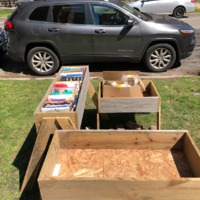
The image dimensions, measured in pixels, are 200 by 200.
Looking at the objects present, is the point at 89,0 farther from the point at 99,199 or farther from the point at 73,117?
the point at 99,199

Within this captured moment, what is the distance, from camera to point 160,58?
6.42m

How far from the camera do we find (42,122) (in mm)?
2656

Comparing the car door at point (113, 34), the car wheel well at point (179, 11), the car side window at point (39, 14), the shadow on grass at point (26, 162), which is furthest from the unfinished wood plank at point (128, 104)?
the car wheel well at point (179, 11)

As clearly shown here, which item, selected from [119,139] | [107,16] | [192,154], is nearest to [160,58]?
[107,16]

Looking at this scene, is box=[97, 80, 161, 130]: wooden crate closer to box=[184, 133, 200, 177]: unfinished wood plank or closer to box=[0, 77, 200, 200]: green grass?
box=[0, 77, 200, 200]: green grass

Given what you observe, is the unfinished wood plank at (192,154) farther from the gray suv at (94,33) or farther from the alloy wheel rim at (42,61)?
the alloy wheel rim at (42,61)

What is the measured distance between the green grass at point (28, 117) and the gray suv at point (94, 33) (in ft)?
2.71

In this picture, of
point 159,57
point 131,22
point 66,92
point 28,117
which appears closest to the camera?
point 66,92

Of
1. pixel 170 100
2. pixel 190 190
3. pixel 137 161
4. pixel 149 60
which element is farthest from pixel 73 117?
pixel 149 60

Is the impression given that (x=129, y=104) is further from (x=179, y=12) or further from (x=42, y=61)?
(x=179, y=12)

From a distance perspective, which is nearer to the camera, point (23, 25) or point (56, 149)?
point (56, 149)

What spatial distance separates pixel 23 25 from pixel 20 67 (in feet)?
4.81

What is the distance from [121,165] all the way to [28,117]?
2651 millimetres

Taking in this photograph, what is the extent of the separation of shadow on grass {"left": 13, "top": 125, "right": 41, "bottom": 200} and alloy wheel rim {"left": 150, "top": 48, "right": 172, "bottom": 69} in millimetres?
3514
